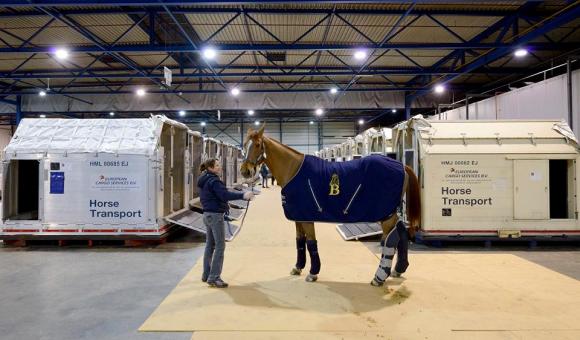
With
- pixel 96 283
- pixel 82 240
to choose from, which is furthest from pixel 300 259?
pixel 82 240

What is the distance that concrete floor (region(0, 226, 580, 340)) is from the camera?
3617 mm

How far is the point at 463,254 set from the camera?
6613mm

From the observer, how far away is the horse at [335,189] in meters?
4.79

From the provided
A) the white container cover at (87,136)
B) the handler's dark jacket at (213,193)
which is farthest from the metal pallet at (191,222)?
the handler's dark jacket at (213,193)

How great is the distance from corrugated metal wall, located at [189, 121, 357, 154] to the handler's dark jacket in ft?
93.0

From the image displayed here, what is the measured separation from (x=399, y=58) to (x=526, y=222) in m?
9.14

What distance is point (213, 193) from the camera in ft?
15.6

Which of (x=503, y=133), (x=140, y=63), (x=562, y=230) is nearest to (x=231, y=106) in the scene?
(x=140, y=63)

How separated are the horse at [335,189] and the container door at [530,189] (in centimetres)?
369

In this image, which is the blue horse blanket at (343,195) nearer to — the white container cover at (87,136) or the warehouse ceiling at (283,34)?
the white container cover at (87,136)

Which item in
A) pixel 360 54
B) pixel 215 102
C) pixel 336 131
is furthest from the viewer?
pixel 336 131

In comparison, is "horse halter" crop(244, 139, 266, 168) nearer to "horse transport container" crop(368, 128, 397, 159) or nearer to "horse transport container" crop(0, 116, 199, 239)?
"horse transport container" crop(0, 116, 199, 239)

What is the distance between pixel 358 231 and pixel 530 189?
3.60m

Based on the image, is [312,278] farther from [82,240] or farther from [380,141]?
[380,141]
